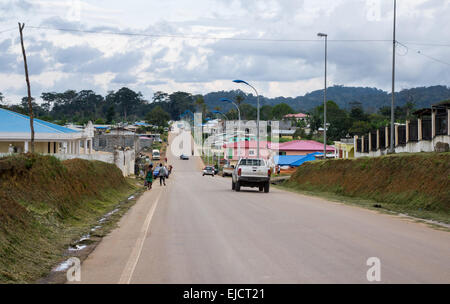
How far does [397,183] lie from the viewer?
2514cm

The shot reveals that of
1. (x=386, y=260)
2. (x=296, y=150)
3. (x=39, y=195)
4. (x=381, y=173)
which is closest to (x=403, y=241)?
(x=386, y=260)

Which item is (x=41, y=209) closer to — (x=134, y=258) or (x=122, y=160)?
(x=134, y=258)

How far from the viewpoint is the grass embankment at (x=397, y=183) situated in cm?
2037

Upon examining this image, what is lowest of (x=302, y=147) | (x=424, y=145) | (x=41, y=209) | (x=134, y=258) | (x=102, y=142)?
(x=134, y=258)

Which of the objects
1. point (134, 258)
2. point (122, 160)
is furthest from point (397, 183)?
point (122, 160)

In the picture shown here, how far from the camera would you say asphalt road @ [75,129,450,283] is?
28.3 ft

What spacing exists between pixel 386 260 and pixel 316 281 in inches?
85.9

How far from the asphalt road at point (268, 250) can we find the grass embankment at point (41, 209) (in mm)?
1044

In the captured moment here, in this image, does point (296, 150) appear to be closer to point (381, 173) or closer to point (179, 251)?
point (381, 173)

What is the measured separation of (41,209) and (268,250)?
799 centimetres

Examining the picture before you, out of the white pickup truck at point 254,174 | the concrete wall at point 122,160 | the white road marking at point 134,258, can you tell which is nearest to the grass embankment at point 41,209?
the white road marking at point 134,258

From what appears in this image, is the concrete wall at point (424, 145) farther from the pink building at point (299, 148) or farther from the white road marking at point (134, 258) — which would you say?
the pink building at point (299, 148)

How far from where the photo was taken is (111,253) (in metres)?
11.4

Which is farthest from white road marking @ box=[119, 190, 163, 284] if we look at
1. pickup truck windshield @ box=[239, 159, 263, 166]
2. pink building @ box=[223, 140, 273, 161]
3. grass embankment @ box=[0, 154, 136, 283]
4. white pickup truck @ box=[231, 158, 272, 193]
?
pink building @ box=[223, 140, 273, 161]
